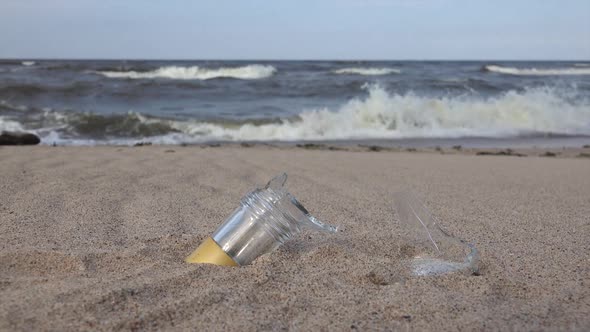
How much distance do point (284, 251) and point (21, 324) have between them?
0.90 metres

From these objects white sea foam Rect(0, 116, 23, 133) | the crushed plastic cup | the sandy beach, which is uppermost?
the crushed plastic cup

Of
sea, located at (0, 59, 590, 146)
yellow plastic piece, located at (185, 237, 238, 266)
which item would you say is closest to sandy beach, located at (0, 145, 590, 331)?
yellow plastic piece, located at (185, 237, 238, 266)

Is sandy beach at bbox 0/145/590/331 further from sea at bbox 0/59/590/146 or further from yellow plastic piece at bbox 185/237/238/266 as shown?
sea at bbox 0/59/590/146

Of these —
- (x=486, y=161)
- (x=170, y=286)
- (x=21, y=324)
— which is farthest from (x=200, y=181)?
(x=486, y=161)

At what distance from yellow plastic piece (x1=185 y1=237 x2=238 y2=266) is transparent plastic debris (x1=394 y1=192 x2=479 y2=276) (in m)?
0.59

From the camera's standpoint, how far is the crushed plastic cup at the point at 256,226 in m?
1.90

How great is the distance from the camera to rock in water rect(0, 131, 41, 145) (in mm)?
6371

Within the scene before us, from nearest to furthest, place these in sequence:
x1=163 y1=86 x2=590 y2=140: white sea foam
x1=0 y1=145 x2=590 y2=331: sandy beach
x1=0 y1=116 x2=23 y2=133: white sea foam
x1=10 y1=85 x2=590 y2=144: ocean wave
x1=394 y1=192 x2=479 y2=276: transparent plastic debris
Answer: x1=0 y1=145 x2=590 y2=331: sandy beach, x1=394 y1=192 x2=479 y2=276: transparent plastic debris, x1=0 y1=116 x2=23 y2=133: white sea foam, x1=10 y1=85 x2=590 y2=144: ocean wave, x1=163 y1=86 x2=590 y2=140: white sea foam

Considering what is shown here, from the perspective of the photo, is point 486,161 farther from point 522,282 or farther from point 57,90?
point 57,90

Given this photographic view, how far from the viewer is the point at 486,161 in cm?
564

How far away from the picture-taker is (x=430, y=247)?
223 centimetres

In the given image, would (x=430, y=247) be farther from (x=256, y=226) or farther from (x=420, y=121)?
(x=420, y=121)

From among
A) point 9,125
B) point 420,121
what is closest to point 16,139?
point 9,125

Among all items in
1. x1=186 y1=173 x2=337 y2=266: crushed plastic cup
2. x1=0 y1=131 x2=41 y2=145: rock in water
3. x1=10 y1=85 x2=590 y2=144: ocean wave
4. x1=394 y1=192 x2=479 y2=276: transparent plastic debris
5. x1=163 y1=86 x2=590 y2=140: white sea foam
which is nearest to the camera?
x1=186 y1=173 x2=337 y2=266: crushed plastic cup
